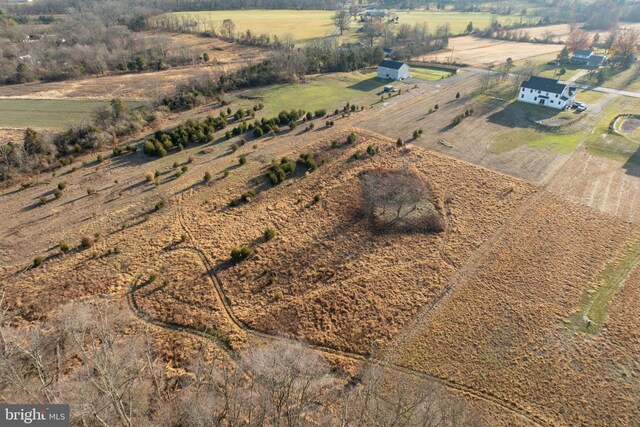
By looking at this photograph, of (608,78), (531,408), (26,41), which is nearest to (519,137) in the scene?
(531,408)

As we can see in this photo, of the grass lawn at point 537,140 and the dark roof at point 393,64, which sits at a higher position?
the dark roof at point 393,64

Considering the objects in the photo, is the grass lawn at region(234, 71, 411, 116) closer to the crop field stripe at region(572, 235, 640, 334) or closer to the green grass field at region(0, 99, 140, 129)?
the green grass field at region(0, 99, 140, 129)

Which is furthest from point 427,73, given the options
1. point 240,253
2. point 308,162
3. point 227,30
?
point 240,253

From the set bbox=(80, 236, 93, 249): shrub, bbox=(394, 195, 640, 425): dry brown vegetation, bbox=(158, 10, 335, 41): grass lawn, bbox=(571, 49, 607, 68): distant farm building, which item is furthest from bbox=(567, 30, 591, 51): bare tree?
bbox=(80, 236, 93, 249): shrub

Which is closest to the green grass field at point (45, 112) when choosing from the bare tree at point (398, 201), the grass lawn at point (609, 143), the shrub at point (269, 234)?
the shrub at point (269, 234)

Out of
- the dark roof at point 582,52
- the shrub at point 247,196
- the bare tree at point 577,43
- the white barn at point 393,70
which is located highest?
the bare tree at point 577,43

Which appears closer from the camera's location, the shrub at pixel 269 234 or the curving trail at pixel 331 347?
the curving trail at pixel 331 347

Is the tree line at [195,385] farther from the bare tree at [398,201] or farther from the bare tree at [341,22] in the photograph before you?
the bare tree at [341,22]
